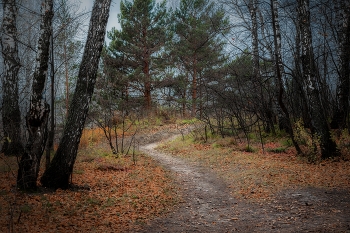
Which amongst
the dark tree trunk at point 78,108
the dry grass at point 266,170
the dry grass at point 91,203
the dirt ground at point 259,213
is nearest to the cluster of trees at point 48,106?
the dark tree trunk at point 78,108

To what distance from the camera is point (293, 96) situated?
46.2 feet

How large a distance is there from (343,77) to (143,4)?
15.5 m

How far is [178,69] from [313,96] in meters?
17.2

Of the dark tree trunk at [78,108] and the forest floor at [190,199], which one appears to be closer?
the forest floor at [190,199]

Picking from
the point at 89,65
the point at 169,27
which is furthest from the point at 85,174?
the point at 169,27

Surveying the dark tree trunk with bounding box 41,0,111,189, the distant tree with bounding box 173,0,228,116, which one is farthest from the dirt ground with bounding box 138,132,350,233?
the distant tree with bounding box 173,0,228,116

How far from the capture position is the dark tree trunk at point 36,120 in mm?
5562

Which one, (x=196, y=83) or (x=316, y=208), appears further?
(x=196, y=83)

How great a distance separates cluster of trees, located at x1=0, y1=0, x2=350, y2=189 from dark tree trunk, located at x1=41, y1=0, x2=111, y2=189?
0.07 feet

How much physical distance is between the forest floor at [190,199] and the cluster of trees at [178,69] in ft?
2.26

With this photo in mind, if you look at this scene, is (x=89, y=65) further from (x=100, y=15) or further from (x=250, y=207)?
(x=250, y=207)

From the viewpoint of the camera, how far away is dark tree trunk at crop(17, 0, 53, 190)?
18.2ft

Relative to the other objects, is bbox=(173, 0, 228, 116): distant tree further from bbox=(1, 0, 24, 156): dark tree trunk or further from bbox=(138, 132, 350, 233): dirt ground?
bbox=(138, 132, 350, 233): dirt ground

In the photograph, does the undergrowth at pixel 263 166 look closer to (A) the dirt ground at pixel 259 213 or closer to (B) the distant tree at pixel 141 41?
(A) the dirt ground at pixel 259 213
